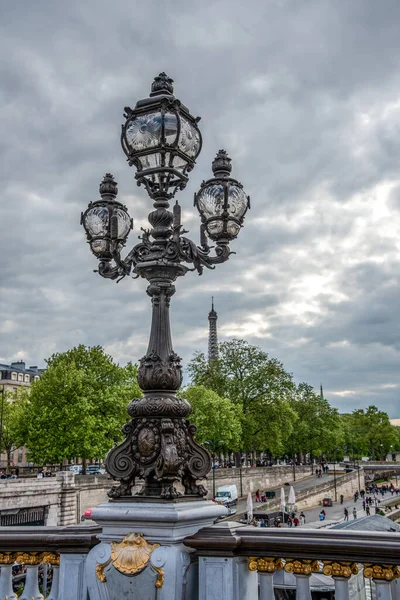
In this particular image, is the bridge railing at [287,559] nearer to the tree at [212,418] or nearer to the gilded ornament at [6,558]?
the gilded ornament at [6,558]

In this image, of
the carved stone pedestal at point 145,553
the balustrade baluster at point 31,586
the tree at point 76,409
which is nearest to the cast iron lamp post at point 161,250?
the carved stone pedestal at point 145,553

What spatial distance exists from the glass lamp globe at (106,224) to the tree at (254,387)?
55.2m

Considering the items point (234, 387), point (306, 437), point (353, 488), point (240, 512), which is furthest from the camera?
point (306, 437)

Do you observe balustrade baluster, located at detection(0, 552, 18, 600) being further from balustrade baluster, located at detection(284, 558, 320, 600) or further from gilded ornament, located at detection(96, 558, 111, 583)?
balustrade baluster, located at detection(284, 558, 320, 600)

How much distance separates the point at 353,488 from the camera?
72438 mm

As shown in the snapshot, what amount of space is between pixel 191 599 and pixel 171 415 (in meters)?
1.45

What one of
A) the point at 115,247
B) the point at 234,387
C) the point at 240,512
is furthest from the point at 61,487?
the point at 115,247

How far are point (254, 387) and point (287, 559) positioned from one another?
5946cm

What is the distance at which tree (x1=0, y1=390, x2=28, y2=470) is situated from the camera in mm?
42875

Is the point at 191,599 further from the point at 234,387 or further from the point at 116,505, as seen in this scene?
the point at 234,387

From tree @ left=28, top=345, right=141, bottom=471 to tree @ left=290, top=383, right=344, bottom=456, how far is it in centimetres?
3778

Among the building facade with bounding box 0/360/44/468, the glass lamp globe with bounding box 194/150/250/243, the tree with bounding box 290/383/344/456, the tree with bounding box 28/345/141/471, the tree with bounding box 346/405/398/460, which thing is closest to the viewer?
the glass lamp globe with bounding box 194/150/250/243

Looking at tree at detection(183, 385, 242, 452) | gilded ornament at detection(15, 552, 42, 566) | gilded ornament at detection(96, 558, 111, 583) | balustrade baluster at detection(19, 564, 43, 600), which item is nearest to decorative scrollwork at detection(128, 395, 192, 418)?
gilded ornament at detection(96, 558, 111, 583)

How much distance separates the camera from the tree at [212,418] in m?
52.7
